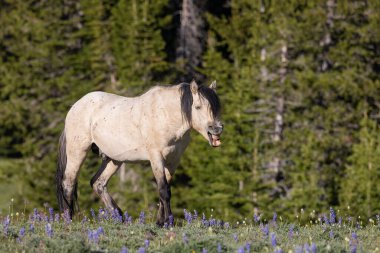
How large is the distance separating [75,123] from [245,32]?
66.5 ft

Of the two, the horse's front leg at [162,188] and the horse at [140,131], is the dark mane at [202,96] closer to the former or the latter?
the horse at [140,131]

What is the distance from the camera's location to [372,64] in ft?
110

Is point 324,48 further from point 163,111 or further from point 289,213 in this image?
point 163,111

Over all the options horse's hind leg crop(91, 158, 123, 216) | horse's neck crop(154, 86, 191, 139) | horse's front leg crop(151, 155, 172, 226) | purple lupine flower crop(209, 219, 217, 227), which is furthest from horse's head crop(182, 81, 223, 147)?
horse's hind leg crop(91, 158, 123, 216)

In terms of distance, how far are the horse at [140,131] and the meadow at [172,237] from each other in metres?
0.90

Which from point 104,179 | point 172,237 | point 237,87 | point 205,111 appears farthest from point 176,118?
point 237,87

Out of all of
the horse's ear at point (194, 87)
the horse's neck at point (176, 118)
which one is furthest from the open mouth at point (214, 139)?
the horse's ear at point (194, 87)

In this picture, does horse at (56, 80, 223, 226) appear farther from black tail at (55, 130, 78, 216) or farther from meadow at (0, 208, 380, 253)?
meadow at (0, 208, 380, 253)

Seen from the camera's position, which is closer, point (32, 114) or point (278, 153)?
point (278, 153)

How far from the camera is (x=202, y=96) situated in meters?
13.6

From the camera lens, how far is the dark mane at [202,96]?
44.5 feet

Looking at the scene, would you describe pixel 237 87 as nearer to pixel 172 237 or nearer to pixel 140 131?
pixel 140 131

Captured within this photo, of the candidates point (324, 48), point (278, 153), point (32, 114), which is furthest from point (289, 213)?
point (32, 114)

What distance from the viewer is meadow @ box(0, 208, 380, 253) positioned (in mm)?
10727
